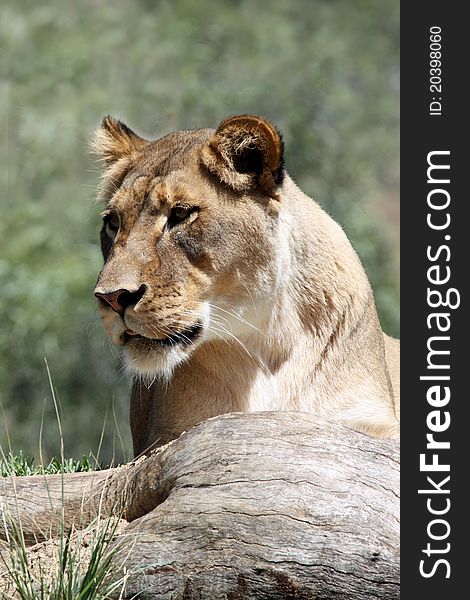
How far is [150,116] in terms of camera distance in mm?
15422

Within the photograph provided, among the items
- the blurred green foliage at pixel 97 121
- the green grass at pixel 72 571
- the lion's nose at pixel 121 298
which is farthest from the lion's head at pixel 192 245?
the blurred green foliage at pixel 97 121

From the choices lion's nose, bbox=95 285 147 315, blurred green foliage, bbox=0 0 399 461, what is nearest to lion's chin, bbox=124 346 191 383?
lion's nose, bbox=95 285 147 315

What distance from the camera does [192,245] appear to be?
15.0 ft

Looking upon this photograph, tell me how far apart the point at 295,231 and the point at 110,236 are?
74cm

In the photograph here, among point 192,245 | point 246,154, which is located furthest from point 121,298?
point 246,154

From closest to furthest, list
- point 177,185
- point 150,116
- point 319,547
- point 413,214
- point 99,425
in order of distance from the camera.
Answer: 1. point 319,547
2. point 413,214
3. point 177,185
4. point 99,425
5. point 150,116

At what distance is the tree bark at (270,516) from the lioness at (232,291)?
640 mm

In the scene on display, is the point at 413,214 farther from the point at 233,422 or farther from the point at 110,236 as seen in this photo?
the point at 110,236

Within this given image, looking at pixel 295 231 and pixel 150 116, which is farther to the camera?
pixel 150 116

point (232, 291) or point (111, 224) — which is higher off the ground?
point (111, 224)

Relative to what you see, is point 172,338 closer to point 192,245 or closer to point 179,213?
point 192,245

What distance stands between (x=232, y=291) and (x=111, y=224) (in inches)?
22.8

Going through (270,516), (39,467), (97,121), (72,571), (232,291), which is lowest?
(72,571)

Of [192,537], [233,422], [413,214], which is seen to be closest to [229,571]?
[192,537]
